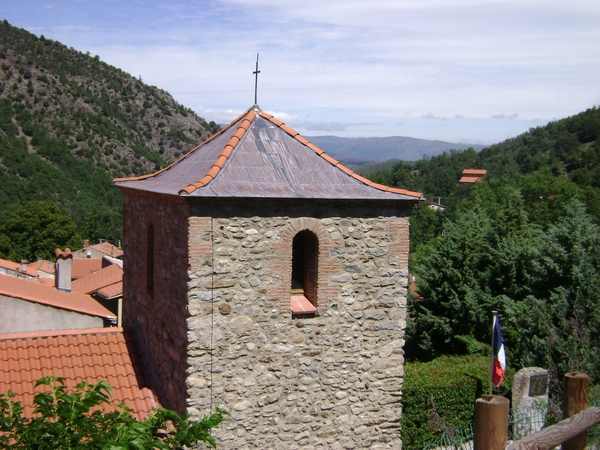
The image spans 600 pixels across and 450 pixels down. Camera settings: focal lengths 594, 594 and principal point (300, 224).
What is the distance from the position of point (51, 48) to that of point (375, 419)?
82248mm

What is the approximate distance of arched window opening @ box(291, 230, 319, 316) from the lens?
26.5 feet

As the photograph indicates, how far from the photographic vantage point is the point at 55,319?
13602 millimetres

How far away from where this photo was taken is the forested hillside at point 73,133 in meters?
60.3

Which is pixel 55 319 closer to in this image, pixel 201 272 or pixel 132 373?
pixel 132 373

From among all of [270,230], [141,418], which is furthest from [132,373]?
[270,230]

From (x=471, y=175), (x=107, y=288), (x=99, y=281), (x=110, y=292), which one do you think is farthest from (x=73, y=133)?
(x=471, y=175)

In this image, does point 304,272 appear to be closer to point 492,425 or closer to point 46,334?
point 46,334

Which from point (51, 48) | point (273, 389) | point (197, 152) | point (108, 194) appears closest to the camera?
point (273, 389)

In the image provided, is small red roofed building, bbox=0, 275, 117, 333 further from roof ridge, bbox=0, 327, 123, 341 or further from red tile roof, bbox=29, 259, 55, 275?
red tile roof, bbox=29, 259, 55, 275

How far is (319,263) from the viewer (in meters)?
8.02

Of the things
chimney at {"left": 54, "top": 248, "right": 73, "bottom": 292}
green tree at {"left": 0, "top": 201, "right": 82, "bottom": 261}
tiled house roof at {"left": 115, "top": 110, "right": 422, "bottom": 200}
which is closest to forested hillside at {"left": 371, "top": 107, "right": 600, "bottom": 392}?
tiled house roof at {"left": 115, "top": 110, "right": 422, "bottom": 200}

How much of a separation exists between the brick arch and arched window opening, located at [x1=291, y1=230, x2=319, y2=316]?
0.08 meters

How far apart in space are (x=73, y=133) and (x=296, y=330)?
6486 cm

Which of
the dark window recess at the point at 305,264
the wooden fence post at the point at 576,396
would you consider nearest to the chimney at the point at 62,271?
the dark window recess at the point at 305,264
